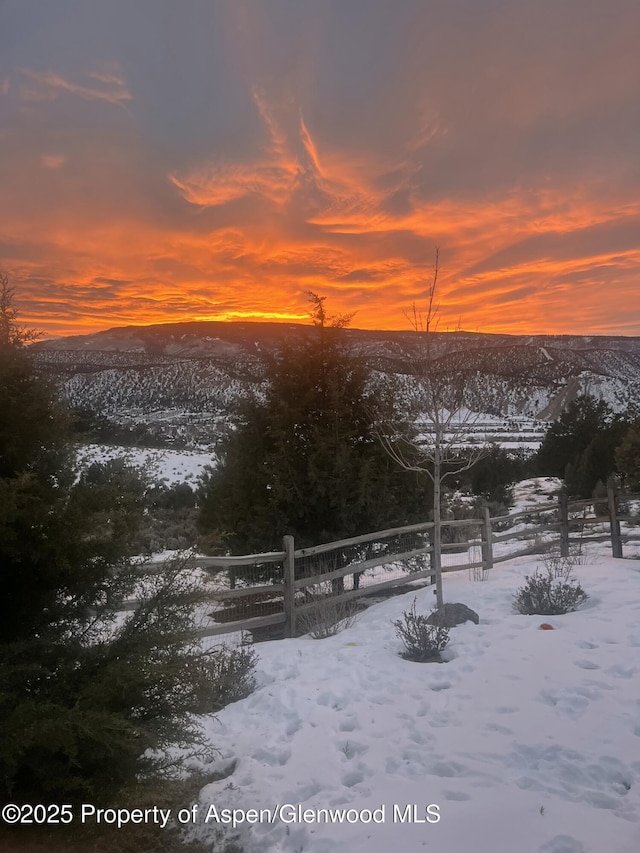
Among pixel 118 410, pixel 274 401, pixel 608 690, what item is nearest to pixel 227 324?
pixel 118 410

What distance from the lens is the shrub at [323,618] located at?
7.63 metres

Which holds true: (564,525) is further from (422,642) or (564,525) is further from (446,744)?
(446,744)

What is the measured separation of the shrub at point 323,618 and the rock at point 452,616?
1204mm

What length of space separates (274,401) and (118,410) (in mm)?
41995

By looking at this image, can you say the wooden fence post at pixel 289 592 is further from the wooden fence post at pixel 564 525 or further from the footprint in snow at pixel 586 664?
the wooden fence post at pixel 564 525

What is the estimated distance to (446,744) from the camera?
4469 millimetres

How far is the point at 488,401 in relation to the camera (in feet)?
31.0

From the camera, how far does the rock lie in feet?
24.4

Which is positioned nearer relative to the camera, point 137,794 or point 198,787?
point 137,794

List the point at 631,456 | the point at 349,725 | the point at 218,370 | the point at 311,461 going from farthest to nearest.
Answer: the point at 218,370 → the point at 631,456 → the point at 311,461 → the point at 349,725

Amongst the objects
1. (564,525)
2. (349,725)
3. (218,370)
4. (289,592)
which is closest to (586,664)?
(349,725)

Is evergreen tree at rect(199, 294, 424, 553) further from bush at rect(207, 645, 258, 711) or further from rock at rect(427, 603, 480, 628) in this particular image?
bush at rect(207, 645, 258, 711)

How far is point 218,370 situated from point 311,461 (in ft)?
174

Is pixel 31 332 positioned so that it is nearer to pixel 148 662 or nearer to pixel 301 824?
pixel 148 662
